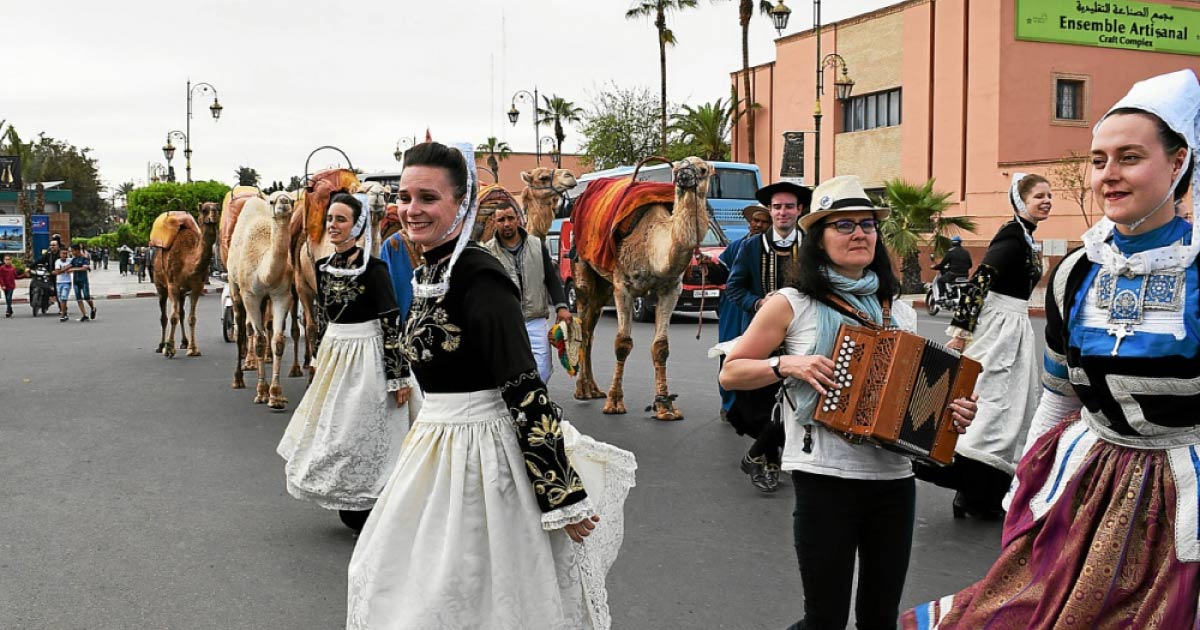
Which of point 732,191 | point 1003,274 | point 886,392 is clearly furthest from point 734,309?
point 732,191

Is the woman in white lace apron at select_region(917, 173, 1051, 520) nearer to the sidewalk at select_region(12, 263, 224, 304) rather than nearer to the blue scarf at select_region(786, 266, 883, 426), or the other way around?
the blue scarf at select_region(786, 266, 883, 426)

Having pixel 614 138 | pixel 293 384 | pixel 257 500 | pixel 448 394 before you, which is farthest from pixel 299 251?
pixel 614 138

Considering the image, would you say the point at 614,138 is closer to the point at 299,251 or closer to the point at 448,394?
the point at 299,251

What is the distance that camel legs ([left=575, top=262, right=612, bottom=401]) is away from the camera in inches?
459

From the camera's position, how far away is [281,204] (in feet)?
37.3

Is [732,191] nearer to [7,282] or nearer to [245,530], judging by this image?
[7,282]

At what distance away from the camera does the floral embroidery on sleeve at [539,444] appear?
3.35m

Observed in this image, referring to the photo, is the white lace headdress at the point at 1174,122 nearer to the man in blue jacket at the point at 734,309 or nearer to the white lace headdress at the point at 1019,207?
the white lace headdress at the point at 1019,207

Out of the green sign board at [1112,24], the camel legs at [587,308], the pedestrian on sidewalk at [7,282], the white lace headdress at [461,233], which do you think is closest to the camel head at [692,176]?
the camel legs at [587,308]

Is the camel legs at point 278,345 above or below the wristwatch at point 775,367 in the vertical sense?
below

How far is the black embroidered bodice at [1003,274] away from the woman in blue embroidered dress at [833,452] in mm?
2523

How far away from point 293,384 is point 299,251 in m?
2.19

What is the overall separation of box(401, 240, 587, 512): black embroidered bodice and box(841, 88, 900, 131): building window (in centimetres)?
3385

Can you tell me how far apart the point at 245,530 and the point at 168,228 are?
9.72m
